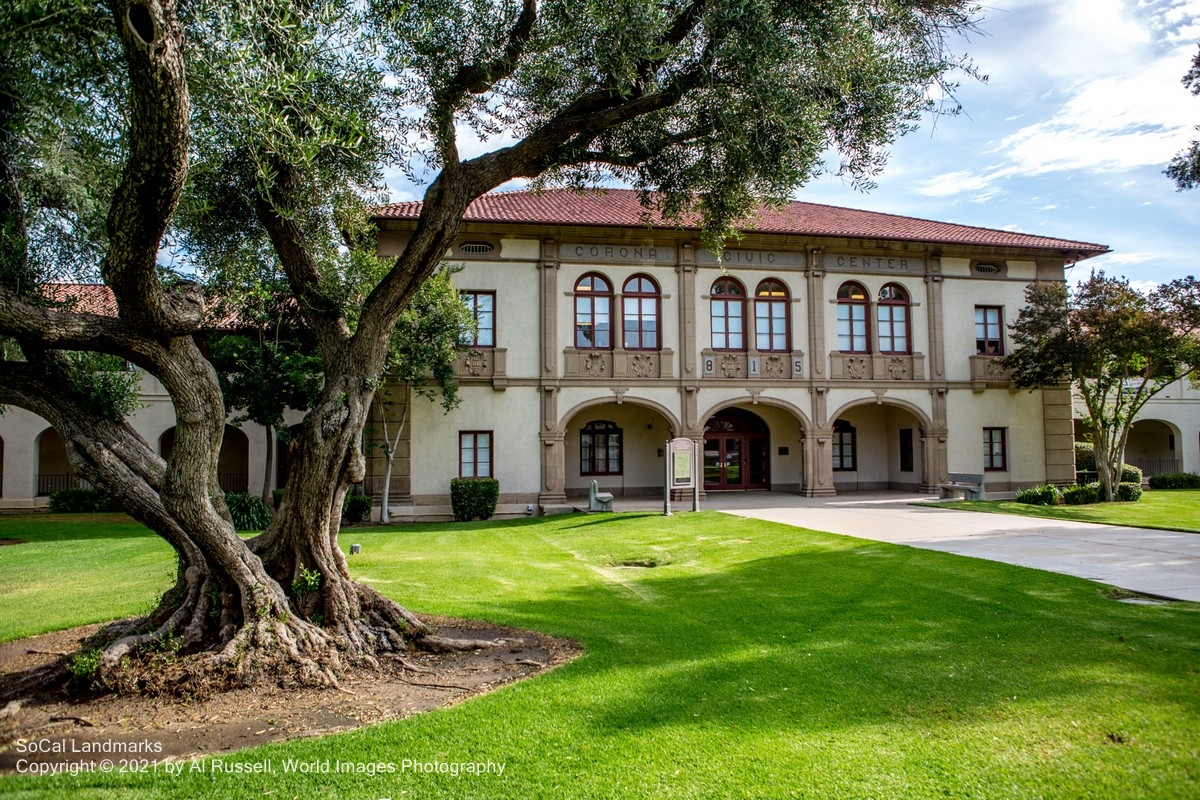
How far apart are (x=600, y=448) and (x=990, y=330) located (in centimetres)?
1326

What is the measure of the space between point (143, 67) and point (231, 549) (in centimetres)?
353

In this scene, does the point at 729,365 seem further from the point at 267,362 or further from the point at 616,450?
the point at 267,362

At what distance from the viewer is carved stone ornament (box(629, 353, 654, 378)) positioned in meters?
22.0

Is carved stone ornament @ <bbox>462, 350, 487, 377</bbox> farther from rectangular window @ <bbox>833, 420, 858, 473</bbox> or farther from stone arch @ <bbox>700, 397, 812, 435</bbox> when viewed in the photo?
rectangular window @ <bbox>833, 420, 858, 473</bbox>

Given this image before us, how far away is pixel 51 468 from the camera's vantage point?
25.5m

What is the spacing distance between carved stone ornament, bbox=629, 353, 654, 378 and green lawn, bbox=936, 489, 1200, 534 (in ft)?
28.4

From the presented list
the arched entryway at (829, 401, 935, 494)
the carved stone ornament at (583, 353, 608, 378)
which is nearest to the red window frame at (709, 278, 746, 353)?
the carved stone ornament at (583, 353, 608, 378)

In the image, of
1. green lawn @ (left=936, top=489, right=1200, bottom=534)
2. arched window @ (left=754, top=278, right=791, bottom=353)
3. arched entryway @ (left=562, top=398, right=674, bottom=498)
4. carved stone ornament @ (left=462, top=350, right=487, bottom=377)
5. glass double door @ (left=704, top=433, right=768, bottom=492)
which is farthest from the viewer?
glass double door @ (left=704, top=433, right=768, bottom=492)

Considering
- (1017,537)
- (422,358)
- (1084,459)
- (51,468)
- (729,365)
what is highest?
(729,365)

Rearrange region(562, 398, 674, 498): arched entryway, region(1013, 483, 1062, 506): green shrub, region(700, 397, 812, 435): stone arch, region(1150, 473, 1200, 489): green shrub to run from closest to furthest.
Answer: region(1013, 483, 1062, 506): green shrub → region(700, 397, 812, 435): stone arch → region(562, 398, 674, 498): arched entryway → region(1150, 473, 1200, 489): green shrub

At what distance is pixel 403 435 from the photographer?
68.8 feet

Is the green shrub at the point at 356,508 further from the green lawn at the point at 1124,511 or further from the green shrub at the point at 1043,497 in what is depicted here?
the green shrub at the point at 1043,497

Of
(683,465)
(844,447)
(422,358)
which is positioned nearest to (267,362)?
(422,358)

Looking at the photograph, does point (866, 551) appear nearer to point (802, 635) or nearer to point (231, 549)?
point (802, 635)
